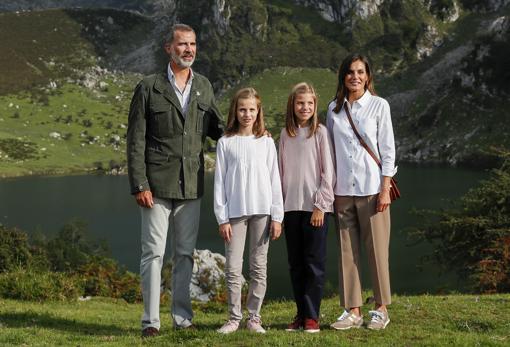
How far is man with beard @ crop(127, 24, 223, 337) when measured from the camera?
860 centimetres

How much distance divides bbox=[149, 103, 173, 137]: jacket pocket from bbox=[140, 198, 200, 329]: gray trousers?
38.2 inches

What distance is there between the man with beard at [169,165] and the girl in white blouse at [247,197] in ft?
1.88

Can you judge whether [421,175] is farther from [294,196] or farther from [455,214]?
[294,196]

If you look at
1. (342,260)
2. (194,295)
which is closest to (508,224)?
(194,295)

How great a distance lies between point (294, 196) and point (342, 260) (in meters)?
1.23

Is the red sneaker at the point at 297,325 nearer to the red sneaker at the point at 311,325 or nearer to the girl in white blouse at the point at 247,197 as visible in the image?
the red sneaker at the point at 311,325

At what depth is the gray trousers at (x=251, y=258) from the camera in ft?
27.6

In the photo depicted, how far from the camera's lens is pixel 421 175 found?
111688mm

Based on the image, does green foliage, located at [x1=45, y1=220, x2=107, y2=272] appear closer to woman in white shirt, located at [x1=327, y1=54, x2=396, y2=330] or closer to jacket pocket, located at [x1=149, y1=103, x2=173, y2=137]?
jacket pocket, located at [x1=149, y1=103, x2=173, y2=137]

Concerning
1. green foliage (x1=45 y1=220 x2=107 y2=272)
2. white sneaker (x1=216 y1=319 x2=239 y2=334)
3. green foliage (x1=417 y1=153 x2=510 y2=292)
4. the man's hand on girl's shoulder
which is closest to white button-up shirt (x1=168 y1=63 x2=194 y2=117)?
the man's hand on girl's shoulder

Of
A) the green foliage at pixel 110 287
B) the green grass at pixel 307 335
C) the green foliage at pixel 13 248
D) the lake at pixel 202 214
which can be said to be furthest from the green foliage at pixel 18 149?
the green grass at pixel 307 335

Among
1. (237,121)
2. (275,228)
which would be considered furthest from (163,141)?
Answer: (275,228)

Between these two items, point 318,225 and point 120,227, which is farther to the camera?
point 120,227

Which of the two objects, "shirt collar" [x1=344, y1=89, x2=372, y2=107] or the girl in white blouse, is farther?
"shirt collar" [x1=344, y1=89, x2=372, y2=107]
